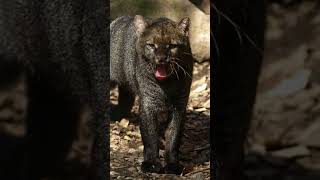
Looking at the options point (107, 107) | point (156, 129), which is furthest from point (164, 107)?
point (107, 107)

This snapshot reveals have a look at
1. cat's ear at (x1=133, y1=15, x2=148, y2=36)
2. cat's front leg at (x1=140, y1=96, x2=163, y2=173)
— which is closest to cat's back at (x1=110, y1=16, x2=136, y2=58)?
cat's ear at (x1=133, y1=15, x2=148, y2=36)

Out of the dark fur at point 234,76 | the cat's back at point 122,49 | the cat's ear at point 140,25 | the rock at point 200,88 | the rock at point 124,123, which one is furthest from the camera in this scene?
the rock at point 200,88

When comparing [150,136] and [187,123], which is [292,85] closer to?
[150,136]

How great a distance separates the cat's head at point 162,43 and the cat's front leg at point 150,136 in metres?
0.27

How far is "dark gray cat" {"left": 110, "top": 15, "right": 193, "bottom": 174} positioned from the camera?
5.18 metres

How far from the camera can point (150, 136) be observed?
17.6 ft

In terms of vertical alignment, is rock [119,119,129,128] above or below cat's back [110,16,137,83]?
below

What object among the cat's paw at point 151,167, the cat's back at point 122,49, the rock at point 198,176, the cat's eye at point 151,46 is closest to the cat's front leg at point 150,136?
the cat's paw at point 151,167

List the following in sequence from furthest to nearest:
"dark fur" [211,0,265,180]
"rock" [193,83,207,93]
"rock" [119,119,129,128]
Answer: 1. "rock" [193,83,207,93]
2. "rock" [119,119,129,128]
3. "dark fur" [211,0,265,180]

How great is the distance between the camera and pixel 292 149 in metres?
2.33

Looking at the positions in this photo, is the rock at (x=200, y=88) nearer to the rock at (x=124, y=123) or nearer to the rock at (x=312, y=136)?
the rock at (x=124, y=123)

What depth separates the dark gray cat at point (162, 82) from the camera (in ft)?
17.0

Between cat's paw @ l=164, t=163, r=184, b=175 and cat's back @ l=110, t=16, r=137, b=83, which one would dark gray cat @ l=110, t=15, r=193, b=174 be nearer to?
cat's paw @ l=164, t=163, r=184, b=175

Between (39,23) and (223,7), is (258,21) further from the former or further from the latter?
(39,23)
